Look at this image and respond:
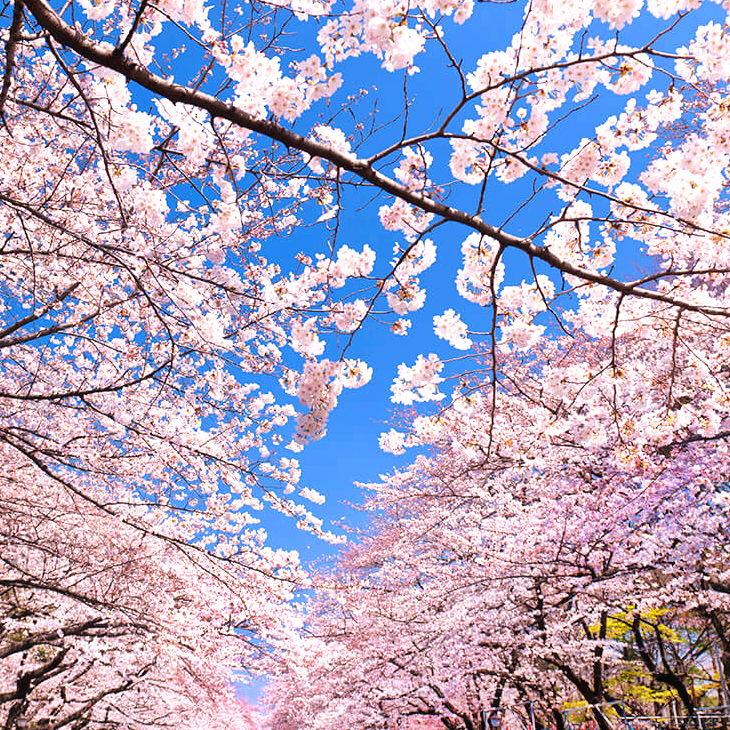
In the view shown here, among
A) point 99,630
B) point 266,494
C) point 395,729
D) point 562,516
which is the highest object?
point 562,516

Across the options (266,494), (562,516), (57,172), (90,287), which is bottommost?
(266,494)

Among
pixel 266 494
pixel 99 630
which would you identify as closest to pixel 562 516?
pixel 266 494

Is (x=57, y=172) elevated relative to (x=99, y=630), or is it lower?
elevated

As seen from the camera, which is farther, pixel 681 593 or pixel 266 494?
pixel 681 593

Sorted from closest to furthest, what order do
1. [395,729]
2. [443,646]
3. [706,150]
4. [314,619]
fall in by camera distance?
[706,150]
[443,646]
[395,729]
[314,619]

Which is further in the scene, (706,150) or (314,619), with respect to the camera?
(314,619)

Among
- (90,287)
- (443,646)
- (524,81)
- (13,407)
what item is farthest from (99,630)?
(524,81)

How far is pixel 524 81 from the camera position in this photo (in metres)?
3.06

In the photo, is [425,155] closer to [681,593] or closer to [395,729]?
[681,593]

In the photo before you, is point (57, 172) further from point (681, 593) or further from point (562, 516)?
point (681, 593)

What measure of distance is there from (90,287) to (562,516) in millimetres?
7608

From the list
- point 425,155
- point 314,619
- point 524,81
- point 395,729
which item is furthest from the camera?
point 314,619

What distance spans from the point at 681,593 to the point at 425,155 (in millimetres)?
7198

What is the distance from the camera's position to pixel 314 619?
65.8ft
